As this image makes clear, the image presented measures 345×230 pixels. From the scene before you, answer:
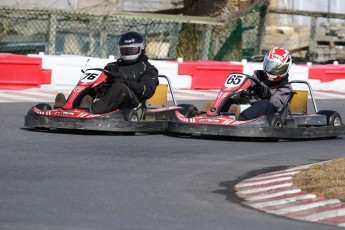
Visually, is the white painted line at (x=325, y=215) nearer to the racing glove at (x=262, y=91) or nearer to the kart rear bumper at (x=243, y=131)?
the kart rear bumper at (x=243, y=131)

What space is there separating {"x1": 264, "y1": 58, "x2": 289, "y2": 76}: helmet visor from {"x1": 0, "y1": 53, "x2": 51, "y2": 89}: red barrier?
18.4 feet

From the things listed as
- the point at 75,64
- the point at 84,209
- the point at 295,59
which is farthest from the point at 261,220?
the point at 295,59

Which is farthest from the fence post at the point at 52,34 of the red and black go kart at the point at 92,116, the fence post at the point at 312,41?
the red and black go kart at the point at 92,116

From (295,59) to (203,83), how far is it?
15.1 feet

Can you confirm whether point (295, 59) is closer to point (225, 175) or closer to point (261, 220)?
point (225, 175)

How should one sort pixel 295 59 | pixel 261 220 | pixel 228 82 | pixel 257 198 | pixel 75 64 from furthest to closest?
pixel 295 59
pixel 75 64
pixel 228 82
pixel 257 198
pixel 261 220

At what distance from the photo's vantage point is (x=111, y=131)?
11.8 m

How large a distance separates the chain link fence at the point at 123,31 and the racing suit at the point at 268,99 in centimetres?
748

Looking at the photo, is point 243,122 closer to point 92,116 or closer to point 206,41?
point 92,116

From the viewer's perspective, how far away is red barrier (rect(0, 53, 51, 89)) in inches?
652

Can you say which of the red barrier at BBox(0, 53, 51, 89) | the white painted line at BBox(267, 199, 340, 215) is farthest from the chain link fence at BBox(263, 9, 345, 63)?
the white painted line at BBox(267, 199, 340, 215)

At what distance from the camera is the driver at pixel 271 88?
37.2 feet

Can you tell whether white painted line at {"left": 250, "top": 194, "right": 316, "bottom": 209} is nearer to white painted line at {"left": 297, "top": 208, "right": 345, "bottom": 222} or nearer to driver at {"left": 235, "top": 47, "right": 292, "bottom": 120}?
white painted line at {"left": 297, "top": 208, "right": 345, "bottom": 222}

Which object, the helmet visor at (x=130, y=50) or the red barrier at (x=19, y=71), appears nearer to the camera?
the helmet visor at (x=130, y=50)
